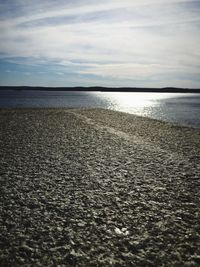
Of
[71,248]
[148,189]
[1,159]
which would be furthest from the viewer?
[1,159]

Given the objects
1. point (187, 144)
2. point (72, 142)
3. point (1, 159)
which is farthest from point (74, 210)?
point (187, 144)

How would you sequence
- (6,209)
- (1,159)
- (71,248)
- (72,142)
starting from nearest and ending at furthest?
(71,248) < (6,209) < (1,159) < (72,142)

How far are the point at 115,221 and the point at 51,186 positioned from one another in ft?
11.7

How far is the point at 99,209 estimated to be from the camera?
795 cm

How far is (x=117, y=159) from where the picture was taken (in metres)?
14.3

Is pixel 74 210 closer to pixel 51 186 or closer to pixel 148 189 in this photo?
pixel 51 186

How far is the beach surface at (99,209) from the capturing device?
226 inches

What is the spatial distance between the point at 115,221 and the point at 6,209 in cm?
337

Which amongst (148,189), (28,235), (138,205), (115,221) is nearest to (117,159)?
(148,189)

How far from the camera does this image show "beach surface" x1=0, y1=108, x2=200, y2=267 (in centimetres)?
573

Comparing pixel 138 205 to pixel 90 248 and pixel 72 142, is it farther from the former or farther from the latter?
pixel 72 142

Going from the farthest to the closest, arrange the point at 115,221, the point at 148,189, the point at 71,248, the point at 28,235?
1. the point at 148,189
2. the point at 115,221
3. the point at 28,235
4. the point at 71,248

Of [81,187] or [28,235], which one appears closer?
[28,235]

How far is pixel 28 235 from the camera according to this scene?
642cm
